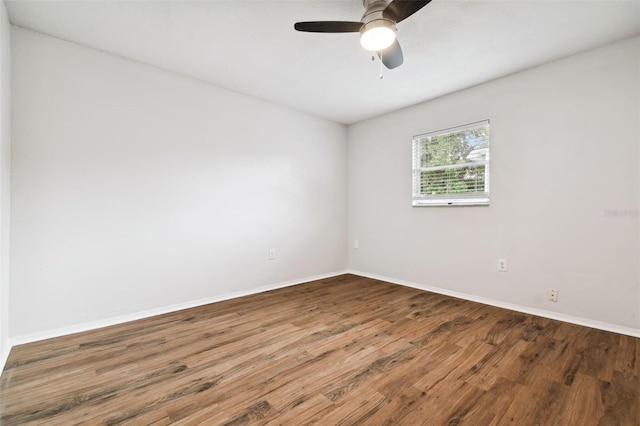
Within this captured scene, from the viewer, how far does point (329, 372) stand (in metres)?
1.75

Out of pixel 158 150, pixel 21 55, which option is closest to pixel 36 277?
pixel 158 150

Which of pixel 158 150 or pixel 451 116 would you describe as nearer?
pixel 158 150

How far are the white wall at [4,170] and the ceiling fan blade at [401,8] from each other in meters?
2.46

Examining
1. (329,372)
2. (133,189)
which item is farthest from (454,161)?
(133,189)

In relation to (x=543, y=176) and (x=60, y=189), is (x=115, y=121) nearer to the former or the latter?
(x=60, y=189)

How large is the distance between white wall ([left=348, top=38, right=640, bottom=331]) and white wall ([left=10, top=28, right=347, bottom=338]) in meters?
1.93

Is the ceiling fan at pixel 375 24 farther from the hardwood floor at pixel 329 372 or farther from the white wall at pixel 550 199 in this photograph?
the hardwood floor at pixel 329 372

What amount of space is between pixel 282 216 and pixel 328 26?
2.41 metres

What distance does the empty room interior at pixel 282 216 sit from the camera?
1.62m

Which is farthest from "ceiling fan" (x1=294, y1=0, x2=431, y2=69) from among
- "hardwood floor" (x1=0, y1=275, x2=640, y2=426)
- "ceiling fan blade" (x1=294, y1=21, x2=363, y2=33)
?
"hardwood floor" (x1=0, y1=275, x2=640, y2=426)

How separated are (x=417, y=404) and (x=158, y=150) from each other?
9.60 ft

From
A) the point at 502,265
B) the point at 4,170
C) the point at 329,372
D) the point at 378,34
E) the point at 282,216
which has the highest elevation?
the point at 378,34

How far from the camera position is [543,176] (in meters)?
2.68

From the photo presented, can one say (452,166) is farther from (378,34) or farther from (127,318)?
(127,318)
